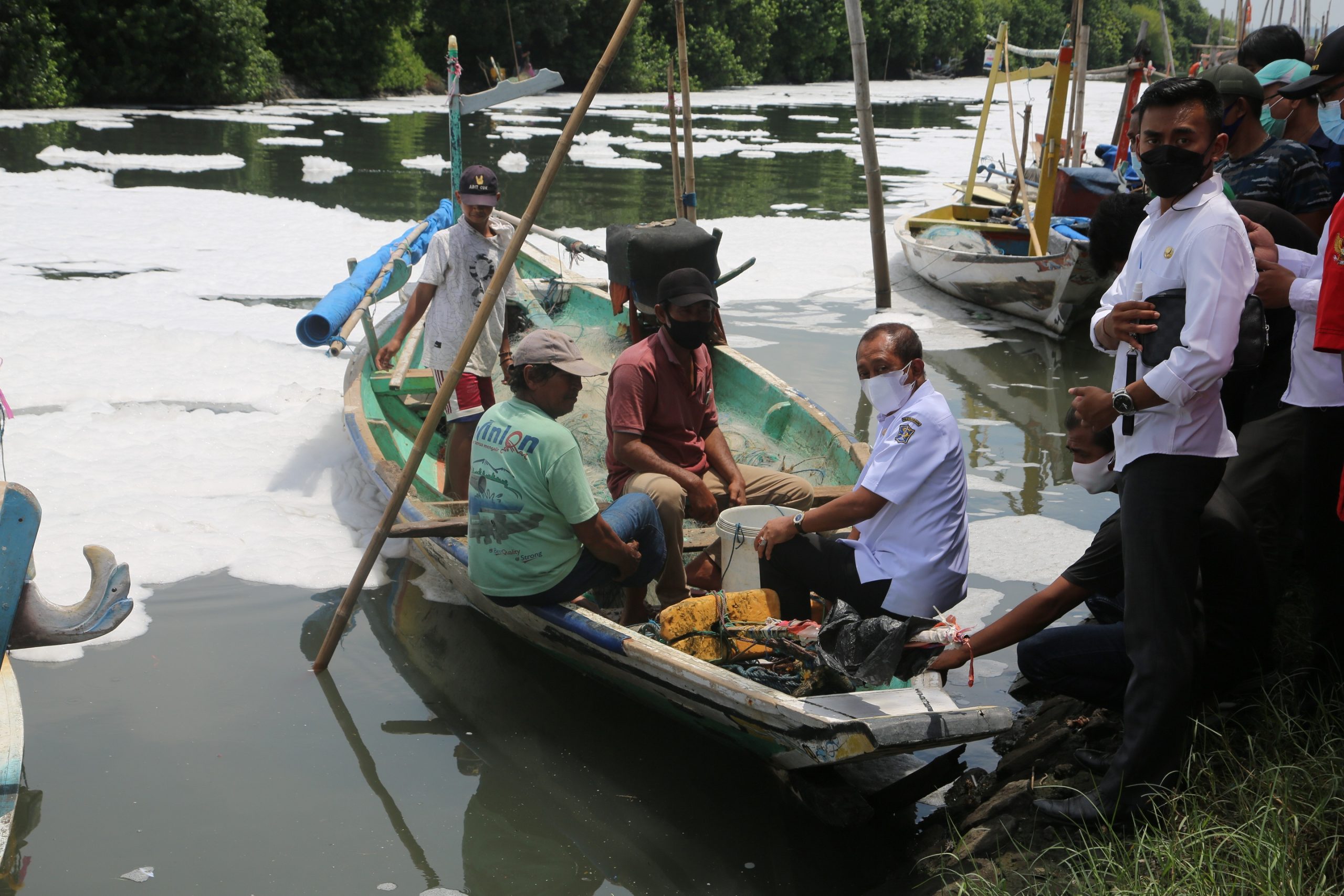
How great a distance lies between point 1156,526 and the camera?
288cm

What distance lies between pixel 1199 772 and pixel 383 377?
5010 millimetres

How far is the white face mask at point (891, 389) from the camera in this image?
144 inches

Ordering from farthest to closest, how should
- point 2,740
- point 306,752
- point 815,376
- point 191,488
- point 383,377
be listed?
point 815,376
point 383,377
point 191,488
point 306,752
point 2,740

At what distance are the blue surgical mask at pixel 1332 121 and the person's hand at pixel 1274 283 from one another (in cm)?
83

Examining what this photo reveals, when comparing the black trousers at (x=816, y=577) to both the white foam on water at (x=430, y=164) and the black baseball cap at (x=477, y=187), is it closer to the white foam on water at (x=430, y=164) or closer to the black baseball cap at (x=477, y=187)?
the black baseball cap at (x=477, y=187)

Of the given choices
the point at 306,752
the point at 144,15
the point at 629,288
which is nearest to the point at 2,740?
the point at 306,752

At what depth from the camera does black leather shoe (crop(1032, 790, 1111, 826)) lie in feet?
10.0

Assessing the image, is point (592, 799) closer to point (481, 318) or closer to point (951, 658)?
point (951, 658)

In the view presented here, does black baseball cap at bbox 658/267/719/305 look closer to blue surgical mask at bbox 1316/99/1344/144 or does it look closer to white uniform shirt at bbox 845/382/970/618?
white uniform shirt at bbox 845/382/970/618

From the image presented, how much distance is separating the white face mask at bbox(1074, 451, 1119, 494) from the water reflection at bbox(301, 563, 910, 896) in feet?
4.33

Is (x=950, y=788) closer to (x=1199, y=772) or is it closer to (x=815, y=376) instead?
(x=1199, y=772)

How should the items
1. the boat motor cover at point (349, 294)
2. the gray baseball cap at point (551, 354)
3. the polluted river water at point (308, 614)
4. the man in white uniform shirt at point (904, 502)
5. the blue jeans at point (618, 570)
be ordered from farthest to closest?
the boat motor cover at point (349, 294) → the blue jeans at point (618, 570) → the gray baseball cap at point (551, 354) → the polluted river water at point (308, 614) → the man in white uniform shirt at point (904, 502)

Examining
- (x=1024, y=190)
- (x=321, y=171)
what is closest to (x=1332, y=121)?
(x=1024, y=190)

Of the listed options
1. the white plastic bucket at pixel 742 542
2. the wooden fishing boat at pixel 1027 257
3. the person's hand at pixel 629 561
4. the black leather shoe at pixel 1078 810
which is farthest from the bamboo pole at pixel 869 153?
the black leather shoe at pixel 1078 810
